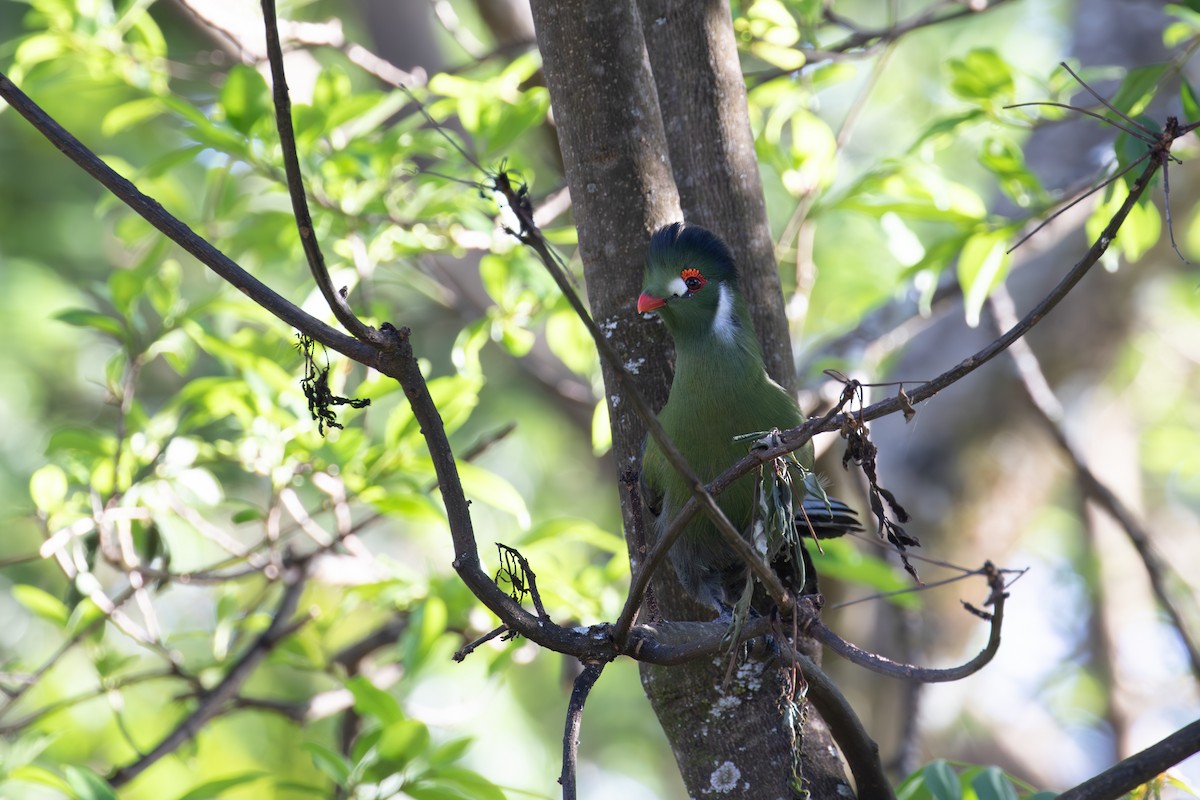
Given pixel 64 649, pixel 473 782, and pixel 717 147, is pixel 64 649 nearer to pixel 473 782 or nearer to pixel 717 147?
pixel 473 782

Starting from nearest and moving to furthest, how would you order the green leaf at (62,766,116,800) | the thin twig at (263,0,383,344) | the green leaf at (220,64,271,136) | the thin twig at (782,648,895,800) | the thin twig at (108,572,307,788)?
the thin twig at (263,0,383,344)
the thin twig at (782,648,895,800)
the green leaf at (62,766,116,800)
the green leaf at (220,64,271,136)
the thin twig at (108,572,307,788)

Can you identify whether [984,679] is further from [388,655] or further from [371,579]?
[371,579]

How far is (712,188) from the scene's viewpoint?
6.61ft

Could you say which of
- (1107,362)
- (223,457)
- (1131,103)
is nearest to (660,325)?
(1131,103)

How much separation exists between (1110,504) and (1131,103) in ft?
4.28

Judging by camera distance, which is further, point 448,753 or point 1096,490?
point 1096,490

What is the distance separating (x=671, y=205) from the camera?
1859 mm

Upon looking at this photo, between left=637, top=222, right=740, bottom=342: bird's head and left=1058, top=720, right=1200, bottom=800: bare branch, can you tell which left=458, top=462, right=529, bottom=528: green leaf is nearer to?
left=637, top=222, right=740, bottom=342: bird's head

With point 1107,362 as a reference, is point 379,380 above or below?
below

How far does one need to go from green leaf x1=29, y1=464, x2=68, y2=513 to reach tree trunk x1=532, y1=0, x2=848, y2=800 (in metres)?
1.44

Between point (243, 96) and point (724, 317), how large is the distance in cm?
122

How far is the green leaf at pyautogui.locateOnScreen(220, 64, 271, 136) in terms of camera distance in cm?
233

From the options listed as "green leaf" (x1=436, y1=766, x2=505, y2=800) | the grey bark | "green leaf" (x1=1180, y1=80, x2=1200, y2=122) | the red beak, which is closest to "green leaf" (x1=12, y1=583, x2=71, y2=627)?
"green leaf" (x1=436, y1=766, x2=505, y2=800)

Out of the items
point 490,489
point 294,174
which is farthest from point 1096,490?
point 294,174
